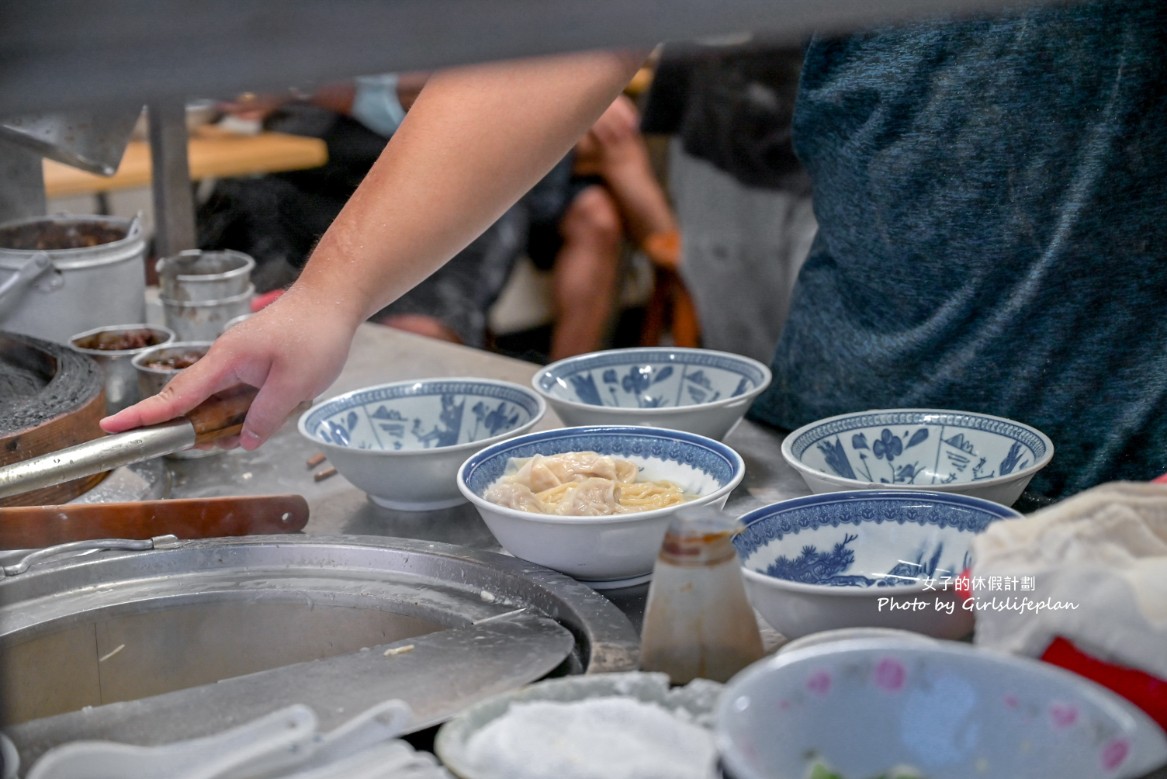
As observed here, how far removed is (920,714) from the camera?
85cm

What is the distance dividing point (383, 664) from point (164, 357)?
1077 millimetres

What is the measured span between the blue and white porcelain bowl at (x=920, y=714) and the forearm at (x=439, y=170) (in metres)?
0.98

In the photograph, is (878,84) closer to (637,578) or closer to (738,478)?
(738,478)

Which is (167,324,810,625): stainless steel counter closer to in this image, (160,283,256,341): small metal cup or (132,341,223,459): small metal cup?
(132,341,223,459): small metal cup

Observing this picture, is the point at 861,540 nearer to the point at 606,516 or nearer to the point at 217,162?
the point at 606,516

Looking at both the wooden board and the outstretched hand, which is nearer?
the outstretched hand

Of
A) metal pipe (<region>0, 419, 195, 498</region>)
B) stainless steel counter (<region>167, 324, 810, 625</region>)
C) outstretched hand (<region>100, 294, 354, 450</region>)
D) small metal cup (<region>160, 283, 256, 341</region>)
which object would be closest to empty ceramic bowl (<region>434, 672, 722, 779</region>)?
stainless steel counter (<region>167, 324, 810, 625</region>)

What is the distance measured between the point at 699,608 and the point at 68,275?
1694 mm

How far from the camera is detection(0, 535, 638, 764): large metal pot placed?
3.82 feet

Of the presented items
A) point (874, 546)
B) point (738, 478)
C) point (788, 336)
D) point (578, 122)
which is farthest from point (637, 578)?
point (788, 336)

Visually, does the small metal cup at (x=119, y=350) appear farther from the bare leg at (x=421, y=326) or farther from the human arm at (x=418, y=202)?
the bare leg at (x=421, y=326)

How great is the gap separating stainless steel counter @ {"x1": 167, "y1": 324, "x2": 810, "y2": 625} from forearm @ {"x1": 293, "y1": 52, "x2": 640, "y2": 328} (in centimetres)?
29

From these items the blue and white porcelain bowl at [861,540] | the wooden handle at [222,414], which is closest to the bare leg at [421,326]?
the wooden handle at [222,414]

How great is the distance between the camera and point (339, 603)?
1387 mm
